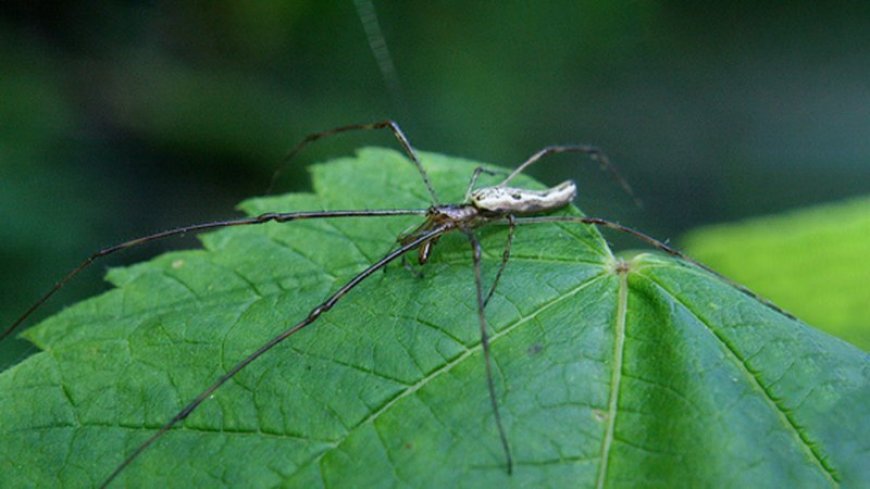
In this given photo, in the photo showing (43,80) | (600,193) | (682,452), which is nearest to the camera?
(682,452)

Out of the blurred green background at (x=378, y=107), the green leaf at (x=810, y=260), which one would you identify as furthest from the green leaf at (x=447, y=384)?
the blurred green background at (x=378, y=107)

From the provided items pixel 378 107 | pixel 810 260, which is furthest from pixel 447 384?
pixel 378 107

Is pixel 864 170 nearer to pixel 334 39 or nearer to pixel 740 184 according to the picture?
pixel 740 184

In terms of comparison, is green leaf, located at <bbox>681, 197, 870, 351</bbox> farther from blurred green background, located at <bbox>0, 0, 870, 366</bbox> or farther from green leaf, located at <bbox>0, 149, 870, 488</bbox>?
blurred green background, located at <bbox>0, 0, 870, 366</bbox>

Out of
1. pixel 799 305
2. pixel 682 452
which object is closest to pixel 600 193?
pixel 799 305

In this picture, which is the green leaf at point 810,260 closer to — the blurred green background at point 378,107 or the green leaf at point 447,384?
the green leaf at point 447,384

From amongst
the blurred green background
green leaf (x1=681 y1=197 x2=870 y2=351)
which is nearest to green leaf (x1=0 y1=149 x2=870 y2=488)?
green leaf (x1=681 y1=197 x2=870 y2=351)

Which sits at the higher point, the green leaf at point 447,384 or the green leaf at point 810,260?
the green leaf at point 447,384
